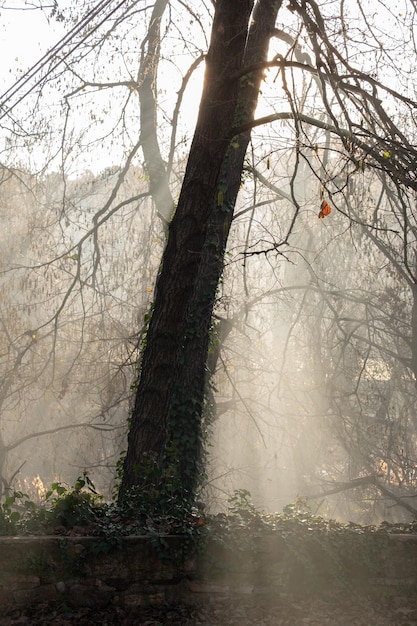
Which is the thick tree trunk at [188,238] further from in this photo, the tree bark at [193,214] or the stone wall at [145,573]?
the stone wall at [145,573]

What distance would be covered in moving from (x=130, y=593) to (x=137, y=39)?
9920mm

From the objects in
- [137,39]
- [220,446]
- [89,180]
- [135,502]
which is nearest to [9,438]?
[220,446]

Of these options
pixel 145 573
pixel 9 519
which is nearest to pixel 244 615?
pixel 145 573

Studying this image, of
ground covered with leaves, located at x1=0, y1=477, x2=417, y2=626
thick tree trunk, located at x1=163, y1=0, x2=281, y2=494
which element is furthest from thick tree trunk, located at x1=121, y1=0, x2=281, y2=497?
thick tree trunk, located at x1=163, y1=0, x2=281, y2=494

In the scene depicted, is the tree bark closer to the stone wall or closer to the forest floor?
the stone wall

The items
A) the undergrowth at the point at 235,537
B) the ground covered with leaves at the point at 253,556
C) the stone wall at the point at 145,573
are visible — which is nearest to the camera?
the stone wall at the point at 145,573

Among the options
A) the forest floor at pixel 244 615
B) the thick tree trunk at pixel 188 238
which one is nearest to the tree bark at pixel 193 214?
the thick tree trunk at pixel 188 238

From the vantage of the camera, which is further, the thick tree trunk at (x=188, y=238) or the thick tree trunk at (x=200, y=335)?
the thick tree trunk at (x=200, y=335)

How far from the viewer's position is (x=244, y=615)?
5.81 metres

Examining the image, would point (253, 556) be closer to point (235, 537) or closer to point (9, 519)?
point (235, 537)

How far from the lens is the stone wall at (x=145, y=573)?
5.58 metres

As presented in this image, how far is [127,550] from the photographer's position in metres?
5.74

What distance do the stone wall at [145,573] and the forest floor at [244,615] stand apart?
0.26 feet

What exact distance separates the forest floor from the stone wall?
0.08m
